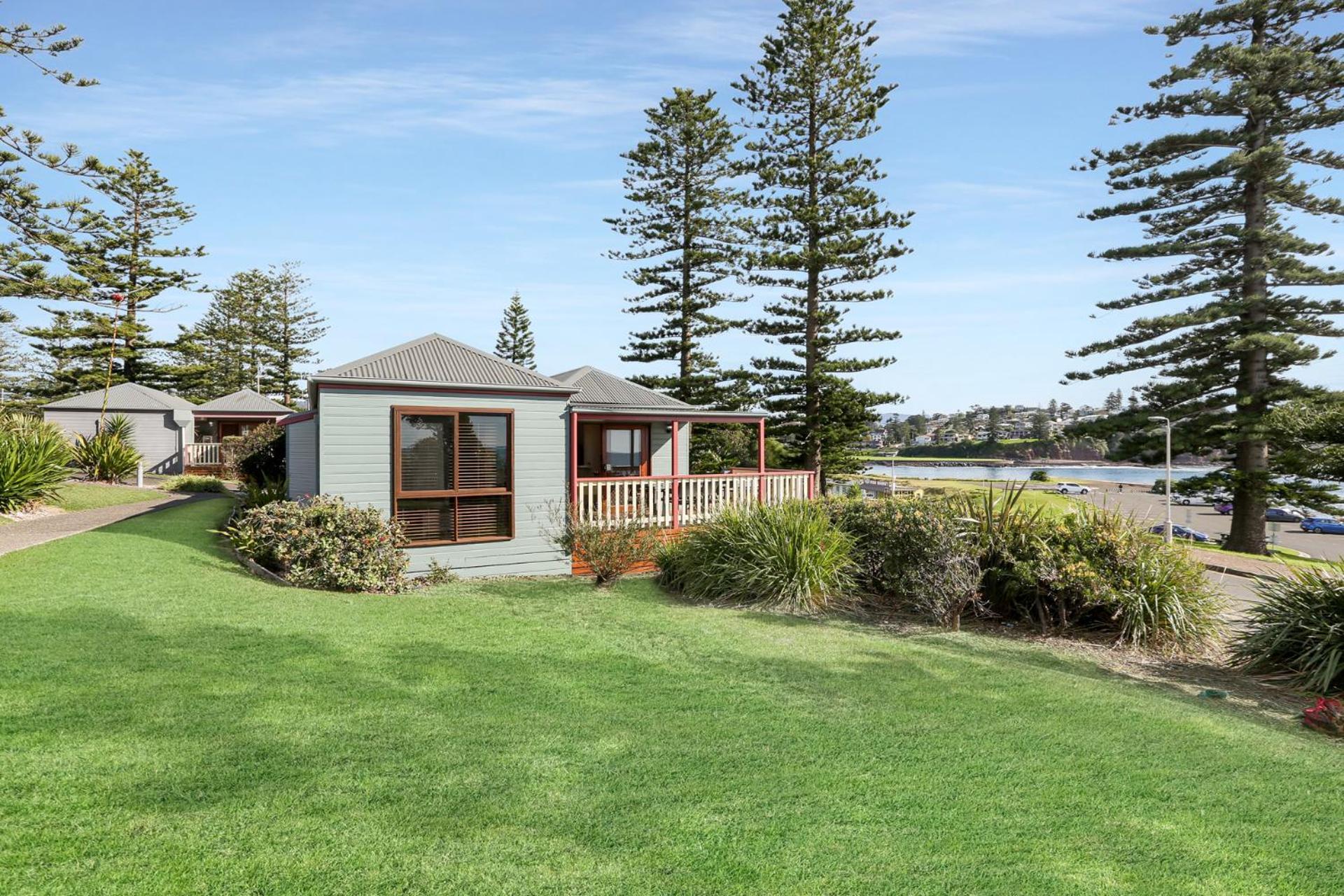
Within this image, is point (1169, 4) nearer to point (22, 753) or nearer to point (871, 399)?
point (871, 399)

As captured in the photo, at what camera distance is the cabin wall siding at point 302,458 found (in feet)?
36.6

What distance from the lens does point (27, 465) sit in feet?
44.5

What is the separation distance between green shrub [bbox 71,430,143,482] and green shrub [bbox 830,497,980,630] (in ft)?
72.9

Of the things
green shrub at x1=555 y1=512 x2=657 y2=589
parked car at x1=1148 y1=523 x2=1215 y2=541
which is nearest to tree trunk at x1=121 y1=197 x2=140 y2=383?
green shrub at x1=555 y1=512 x2=657 y2=589

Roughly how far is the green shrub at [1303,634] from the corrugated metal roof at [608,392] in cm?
992

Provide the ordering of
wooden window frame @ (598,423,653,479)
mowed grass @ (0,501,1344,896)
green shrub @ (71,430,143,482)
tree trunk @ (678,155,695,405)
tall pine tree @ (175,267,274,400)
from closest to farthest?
mowed grass @ (0,501,1344,896)
wooden window frame @ (598,423,653,479)
green shrub @ (71,430,143,482)
tree trunk @ (678,155,695,405)
tall pine tree @ (175,267,274,400)

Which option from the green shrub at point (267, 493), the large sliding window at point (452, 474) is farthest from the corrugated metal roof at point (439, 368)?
the green shrub at point (267, 493)

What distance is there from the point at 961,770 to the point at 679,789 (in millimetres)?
1643

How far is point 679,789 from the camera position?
3.62 m

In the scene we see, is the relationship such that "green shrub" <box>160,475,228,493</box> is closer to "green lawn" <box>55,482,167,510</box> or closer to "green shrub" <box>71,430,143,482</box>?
"green lawn" <box>55,482,167,510</box>

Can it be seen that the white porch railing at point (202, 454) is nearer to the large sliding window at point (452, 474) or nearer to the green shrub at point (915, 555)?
the large sliding window at point (452, 474)

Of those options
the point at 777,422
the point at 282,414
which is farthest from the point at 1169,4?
the point at 282,414

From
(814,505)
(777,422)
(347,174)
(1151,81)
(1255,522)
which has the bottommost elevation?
(1255,522)

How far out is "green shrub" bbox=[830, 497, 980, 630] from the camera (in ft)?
26.3
